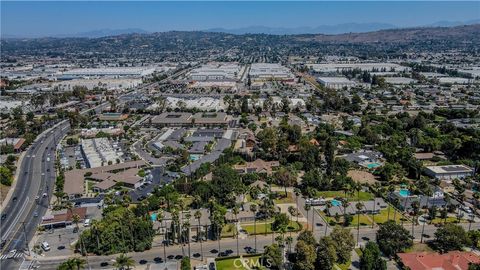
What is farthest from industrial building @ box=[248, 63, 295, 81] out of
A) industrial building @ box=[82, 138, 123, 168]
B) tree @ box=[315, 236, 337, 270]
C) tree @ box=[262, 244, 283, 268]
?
tree @ box=[262, 244, 283, 268]

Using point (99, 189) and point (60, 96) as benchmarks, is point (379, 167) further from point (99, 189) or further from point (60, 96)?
point (60, 96)

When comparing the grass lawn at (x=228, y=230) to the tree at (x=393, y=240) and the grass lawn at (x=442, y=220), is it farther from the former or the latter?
the grass lawn at (x=442, y=220)

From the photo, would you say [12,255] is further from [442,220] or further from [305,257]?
[442,220]

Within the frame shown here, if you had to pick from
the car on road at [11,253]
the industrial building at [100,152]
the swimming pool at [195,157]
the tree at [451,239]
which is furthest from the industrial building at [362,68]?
the car on road at [11,253]

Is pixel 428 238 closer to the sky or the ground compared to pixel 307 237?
closer to the ground

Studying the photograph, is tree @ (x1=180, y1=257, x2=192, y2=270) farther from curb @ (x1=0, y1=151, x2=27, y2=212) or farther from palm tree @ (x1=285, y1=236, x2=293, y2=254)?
curb @ (x1=0, y1=151, x2=27, y2=212)

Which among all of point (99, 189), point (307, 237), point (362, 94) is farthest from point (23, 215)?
point (362, 94)

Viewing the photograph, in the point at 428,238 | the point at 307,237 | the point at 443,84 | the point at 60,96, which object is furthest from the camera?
the point at 443,84

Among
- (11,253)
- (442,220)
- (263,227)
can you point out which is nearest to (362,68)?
(442,220)
